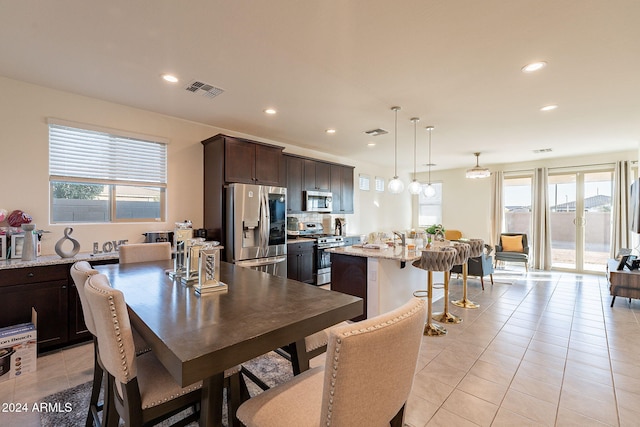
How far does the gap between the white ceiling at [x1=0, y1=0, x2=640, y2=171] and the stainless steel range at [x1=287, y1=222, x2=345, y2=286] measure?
7.19 feet

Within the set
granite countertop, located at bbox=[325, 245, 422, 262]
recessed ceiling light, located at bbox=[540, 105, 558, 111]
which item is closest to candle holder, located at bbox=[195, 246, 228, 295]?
granite countertop, located at bbox=[325, 245, 422, 262]

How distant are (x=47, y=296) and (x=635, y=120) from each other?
7447mm

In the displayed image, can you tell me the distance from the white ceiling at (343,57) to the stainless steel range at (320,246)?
7.19ft

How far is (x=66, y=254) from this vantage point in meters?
2.99

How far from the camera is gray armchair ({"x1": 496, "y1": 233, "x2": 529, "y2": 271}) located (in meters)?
6.39

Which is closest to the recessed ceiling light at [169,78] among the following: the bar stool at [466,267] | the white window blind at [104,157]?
the white window blind at [104,157]

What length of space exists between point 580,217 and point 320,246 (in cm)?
609

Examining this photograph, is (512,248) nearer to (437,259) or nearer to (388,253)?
(437,259)

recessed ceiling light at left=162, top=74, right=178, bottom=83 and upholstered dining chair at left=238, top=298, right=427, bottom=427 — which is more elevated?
recessed ceiling light at left=162, top=74, right=178, bottom=83

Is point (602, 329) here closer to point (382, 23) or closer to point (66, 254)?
point (382, 23)

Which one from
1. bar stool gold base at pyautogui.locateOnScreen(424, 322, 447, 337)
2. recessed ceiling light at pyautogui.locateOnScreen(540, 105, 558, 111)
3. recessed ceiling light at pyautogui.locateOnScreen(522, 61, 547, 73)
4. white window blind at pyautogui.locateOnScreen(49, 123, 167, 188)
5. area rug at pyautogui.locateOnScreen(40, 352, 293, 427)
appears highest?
recessed ceiling light at pyautogui.locateOnScreen(540, 105, 558, 111)

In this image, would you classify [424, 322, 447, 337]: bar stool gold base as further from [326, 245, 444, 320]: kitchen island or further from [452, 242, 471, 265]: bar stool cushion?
[452, 242, 471, 265]: bar stool cushion

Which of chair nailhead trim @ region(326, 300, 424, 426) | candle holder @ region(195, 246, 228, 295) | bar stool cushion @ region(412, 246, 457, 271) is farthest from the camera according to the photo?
bar stool cushion @ region(412, 246, 457, 271)

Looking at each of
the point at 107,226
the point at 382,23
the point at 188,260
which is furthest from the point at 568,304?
the point at 107,226
